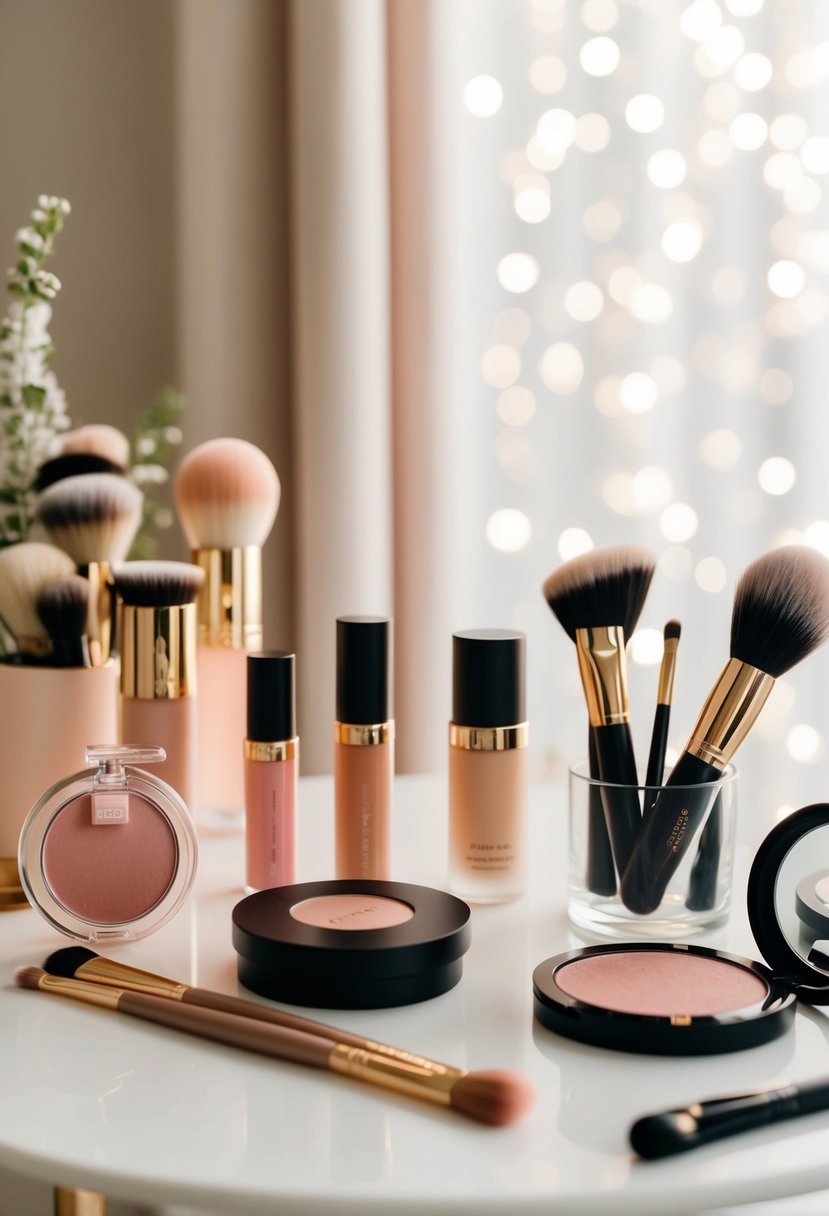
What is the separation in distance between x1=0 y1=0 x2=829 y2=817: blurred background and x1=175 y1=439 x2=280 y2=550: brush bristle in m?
0.42

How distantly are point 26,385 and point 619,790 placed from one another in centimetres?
62

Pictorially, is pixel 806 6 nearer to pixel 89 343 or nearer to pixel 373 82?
pixel 373 82

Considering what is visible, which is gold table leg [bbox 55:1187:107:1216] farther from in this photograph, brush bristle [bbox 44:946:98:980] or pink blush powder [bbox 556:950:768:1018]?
pink blush powder [bbox 556:950:768:1018]

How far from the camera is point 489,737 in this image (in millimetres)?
758

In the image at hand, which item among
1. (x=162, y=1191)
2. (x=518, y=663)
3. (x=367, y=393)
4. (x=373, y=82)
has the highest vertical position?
(x=373, y=82)

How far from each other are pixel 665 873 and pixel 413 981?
159 mm

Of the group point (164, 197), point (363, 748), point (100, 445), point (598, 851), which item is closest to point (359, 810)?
point (363, 748)

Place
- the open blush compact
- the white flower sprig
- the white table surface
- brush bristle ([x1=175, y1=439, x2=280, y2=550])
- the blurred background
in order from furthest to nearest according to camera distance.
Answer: the blurred background
the white flower sprig
brush bristle ([x1=175, y1=439, x2=280, y2=550])
the open blush compact
the white table surface

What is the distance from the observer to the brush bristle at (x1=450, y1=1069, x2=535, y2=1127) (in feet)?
1.59

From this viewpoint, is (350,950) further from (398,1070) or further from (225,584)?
(225,584)

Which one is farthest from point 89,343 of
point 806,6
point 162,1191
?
point 162,1191

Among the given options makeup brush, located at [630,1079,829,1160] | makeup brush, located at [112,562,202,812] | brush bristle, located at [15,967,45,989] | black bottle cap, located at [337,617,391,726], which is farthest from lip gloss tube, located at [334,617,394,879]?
makeup brush, located at [630,1079,829,1160]

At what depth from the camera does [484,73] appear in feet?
4.49

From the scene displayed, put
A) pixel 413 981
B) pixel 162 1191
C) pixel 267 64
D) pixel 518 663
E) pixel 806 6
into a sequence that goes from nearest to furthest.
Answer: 1. pixel 162 1191
2. pixel 413 981
3. pixel 518 663
4. pixel 806 6
5. pixel 267 64
